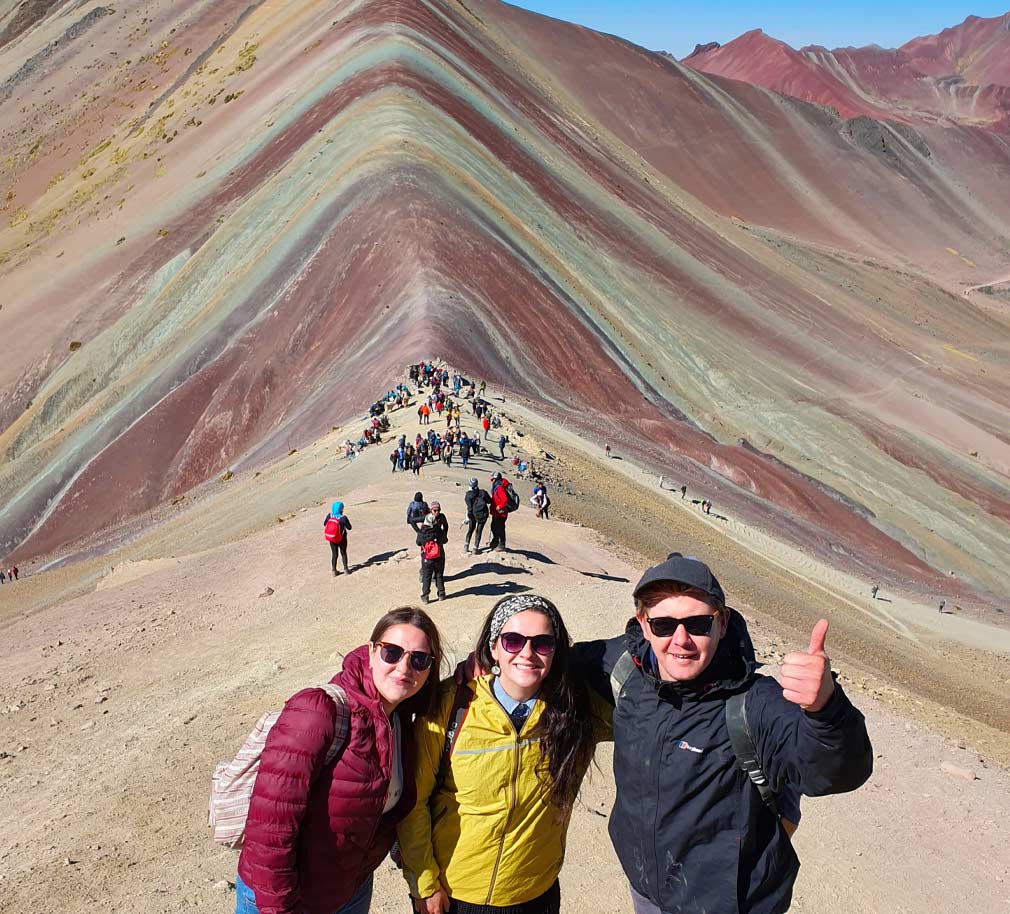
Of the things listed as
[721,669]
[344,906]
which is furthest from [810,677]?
[344,906]

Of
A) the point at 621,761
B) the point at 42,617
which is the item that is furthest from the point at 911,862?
the point at 42,617

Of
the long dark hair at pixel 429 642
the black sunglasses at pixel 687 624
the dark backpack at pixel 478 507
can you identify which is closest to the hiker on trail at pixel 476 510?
the dark backpack at pixel 478 507

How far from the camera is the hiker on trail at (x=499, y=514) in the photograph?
1509cm

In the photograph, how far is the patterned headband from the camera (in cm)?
423

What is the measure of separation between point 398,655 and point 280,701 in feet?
22.5

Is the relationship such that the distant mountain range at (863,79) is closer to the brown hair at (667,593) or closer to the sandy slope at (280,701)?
the sandy slope at (280,701)

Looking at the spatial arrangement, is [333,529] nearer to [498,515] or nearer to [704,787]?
[498,515]

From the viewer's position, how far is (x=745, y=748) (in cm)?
365

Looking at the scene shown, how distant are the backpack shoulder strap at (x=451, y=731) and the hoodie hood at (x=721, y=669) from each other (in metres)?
0.82

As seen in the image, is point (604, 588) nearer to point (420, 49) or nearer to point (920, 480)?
point (920, 480)

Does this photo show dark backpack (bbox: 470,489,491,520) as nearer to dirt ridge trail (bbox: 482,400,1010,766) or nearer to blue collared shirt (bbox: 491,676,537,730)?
dirt ridge trail (bbox: 482,400,1010,766)

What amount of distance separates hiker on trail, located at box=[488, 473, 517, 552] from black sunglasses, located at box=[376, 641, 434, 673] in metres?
10.8

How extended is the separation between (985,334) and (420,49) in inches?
2248

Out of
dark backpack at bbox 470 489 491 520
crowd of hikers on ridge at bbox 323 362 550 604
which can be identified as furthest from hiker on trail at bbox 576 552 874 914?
dark backpack at bbox 470 489 491 520
